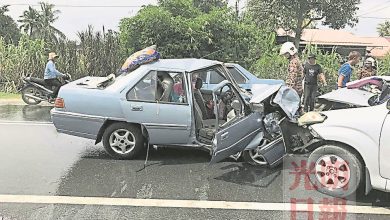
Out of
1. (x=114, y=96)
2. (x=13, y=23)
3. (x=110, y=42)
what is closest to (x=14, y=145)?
(x=114, y=96)

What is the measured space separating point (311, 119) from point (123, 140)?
9.23 ft

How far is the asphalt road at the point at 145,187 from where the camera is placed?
14.9 ft

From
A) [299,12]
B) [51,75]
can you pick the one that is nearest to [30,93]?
[51,75]

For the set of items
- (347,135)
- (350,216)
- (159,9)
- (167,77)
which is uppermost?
(159,9)

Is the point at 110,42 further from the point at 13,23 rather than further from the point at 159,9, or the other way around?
the point at 13,23

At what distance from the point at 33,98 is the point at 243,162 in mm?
7878

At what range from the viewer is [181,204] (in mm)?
4777

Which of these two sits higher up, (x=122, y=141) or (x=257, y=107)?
(x=257, y=107)

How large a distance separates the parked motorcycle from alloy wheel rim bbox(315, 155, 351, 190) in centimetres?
884

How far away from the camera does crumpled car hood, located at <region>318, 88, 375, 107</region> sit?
18.1 feet

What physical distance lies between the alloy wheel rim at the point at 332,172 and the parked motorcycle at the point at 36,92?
8.84 meters

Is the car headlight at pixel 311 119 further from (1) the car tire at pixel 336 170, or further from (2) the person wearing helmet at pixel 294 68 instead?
(2) the person wearing helmet at pixel 294 68

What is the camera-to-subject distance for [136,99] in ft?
21.0

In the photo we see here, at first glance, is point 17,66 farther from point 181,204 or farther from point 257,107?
point 181,204
